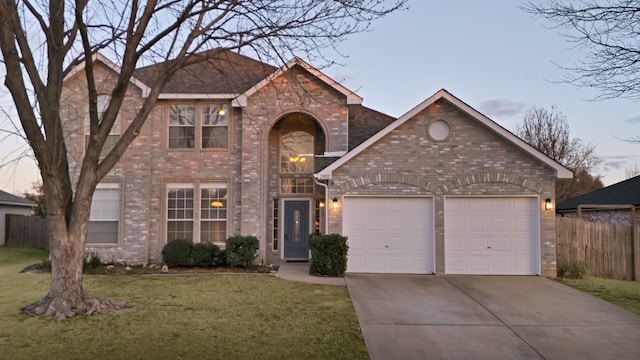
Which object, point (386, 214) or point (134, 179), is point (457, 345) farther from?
point (134, 179)

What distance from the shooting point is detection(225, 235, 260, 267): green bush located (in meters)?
14.4

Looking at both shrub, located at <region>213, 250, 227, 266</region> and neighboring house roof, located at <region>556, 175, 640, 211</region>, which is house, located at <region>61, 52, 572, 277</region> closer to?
shrub, located at <region>213, 250, 227, 266</region>

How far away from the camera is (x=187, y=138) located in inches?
630

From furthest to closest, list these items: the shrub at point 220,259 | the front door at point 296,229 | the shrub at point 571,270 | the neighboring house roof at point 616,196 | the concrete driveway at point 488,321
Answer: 1. the neighboring house roof at point 616,196
2. the front door at point 296,229
3. the shrub at point 220,259
4. the shrub at point 571,270
5. the concrete driveway at point 488,321

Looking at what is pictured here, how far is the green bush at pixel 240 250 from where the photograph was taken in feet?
47.2

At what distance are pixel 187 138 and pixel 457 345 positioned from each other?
11588 millimetres

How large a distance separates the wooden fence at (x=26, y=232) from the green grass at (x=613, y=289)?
21.4 metres

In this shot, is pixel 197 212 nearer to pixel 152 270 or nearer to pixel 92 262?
pixel 152 270

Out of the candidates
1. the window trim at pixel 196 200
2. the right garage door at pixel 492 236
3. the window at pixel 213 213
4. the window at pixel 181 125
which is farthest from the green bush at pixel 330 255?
the window at pixel 181 125

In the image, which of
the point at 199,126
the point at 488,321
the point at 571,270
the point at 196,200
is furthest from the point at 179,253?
the point at 571,270

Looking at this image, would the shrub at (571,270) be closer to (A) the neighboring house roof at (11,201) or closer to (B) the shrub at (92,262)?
(B) the shrub at (92,262)

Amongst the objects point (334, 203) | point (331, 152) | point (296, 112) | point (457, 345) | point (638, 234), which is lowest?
point (457, 345)

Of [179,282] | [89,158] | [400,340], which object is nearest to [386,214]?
[179,282]

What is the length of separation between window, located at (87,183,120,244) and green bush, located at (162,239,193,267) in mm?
2160
